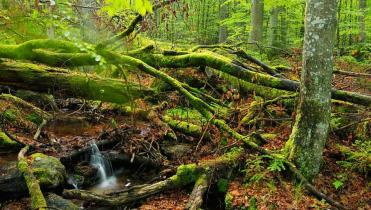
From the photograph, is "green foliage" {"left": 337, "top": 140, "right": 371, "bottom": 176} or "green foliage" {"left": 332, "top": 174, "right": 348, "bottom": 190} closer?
"green foliage" {"left": 332, "top": 174, "right": 348, "bottom": 190}

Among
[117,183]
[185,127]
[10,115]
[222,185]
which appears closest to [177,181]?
[222,185]

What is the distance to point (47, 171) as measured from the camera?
266 inches

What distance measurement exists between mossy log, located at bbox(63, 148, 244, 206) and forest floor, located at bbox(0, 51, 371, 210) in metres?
0.20

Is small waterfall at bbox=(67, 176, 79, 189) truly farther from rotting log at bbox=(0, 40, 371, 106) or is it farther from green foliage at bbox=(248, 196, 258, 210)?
green foliage at bbox=(248, 196, 258, 210)

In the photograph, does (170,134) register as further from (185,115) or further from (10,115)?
(10,115)

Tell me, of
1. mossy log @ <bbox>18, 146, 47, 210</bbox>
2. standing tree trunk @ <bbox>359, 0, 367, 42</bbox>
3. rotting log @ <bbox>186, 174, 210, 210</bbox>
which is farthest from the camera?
standing tree trunk @ <bbox>359, 0, 367, 42</bbox>

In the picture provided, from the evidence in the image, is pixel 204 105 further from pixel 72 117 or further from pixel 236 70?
pixel 72 117

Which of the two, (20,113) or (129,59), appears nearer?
(129,59)

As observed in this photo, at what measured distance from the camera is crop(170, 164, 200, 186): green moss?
6922mm

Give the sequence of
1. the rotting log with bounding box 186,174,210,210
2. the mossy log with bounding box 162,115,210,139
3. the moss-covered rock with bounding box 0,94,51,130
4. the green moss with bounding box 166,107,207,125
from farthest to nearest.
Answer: the green moss with bounding box 166,107,207,125, the moss-covered rock with bounding box 0,94,51,130, the mossy log with bounding box 162,115,210,139, the rotting log with bounding box 186,174,210,210

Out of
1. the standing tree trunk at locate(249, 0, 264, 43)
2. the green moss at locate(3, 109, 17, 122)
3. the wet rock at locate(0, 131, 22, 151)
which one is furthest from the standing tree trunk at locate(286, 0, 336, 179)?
Result: the standing tree trunk at locate(249, 0, 264, 43)

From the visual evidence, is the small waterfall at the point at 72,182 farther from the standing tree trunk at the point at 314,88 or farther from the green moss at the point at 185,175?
the standing tree trunk at the point at 314,88

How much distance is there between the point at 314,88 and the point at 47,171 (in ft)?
16.5

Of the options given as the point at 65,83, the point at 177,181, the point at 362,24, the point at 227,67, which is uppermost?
the point at 362,24
